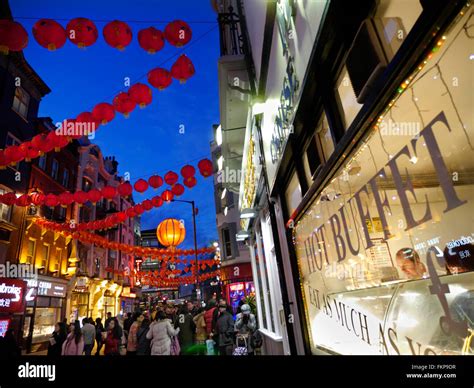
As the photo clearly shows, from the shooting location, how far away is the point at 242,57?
8453 mm

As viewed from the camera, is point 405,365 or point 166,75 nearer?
point 405,365

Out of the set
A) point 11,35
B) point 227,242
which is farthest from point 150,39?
point 227,242

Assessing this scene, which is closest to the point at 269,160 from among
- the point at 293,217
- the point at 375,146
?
the point at 293,217

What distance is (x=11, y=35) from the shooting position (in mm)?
6039

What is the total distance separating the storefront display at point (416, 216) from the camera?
1.87m

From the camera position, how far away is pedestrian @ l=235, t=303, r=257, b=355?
10.1 meters

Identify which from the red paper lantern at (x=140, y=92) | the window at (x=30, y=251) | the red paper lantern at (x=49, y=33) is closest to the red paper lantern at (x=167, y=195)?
the red paper lantern at (x=140, y=92)

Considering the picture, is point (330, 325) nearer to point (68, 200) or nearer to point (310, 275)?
point (310, 275)

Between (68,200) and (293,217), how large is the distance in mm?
12458

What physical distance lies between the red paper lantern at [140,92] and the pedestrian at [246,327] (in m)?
7.45

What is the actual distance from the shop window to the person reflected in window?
1.35 metres

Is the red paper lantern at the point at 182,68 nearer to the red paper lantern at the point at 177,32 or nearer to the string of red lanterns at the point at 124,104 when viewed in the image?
the string of red lanterns at the point at 124,104

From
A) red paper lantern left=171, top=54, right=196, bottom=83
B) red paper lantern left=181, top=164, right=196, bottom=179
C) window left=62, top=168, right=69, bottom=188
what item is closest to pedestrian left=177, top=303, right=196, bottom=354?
red paper lantern left=181, top=164, right=196, bottom=179

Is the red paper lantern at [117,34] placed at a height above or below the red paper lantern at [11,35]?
above
